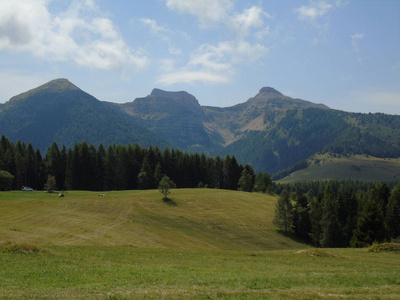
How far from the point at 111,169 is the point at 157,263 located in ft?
360

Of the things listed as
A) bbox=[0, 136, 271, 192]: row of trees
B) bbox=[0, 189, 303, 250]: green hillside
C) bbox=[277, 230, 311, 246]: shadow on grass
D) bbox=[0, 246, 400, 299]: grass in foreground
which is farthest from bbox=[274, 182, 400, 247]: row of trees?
bbox=[0, 136, 271, 192]: row of trees

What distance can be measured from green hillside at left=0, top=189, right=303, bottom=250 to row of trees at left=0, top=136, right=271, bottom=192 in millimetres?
34091

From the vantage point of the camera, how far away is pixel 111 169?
135 m

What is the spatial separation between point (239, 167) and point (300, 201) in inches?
2634

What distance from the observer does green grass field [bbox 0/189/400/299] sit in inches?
747

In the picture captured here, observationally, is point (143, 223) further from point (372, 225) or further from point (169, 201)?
point (372, 225)

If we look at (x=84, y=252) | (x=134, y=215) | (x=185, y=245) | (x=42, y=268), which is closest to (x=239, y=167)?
(x=134, y=215)

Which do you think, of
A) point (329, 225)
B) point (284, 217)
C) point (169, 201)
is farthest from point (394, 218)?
point (169, 201)

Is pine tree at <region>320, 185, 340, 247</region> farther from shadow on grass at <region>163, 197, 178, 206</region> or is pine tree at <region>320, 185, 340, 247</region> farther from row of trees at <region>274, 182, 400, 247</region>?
shadow on grass at <region>163, 197, 178, 206</region>

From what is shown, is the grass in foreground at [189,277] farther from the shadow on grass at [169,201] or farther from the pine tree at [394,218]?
the shadow on grass at [169,201]

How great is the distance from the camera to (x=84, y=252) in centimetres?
3588

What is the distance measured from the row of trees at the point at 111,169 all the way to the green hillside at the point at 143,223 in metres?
34.1

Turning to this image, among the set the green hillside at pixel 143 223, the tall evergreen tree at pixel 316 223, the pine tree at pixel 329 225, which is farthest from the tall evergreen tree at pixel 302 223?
the pine tree at pixel 329 225

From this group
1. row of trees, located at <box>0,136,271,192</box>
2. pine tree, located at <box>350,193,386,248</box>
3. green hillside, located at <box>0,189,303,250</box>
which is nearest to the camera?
green hillside, located at <box>0,189,303,250</box>
